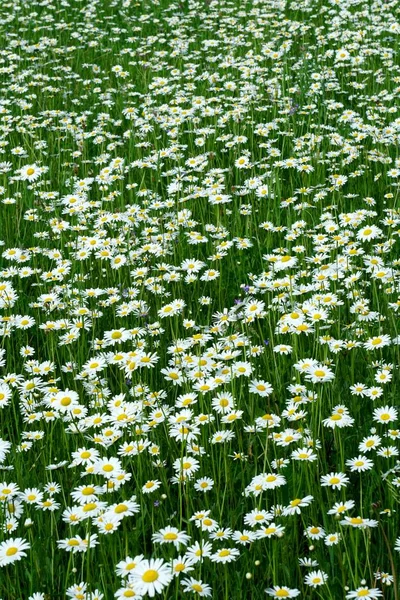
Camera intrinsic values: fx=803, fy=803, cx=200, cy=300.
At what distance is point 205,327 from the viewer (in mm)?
3264

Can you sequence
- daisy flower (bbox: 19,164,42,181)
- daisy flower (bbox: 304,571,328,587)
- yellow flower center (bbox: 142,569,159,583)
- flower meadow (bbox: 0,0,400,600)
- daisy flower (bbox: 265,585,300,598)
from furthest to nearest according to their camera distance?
1. daisy flower (bbox: 19,164,42,181)
2. flower meadow (bbox: 0,0,400,600)
3. daisy flower (bbox: 304,571,328,587)
4. daisy flower (bbox: 265,585,300,598)
5. yellow flower center (bbox: 142,569,159,583)

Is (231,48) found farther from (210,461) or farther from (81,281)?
(210,461)

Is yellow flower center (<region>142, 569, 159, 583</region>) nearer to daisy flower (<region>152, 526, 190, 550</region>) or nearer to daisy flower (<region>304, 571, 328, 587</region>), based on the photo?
daisy flower (<region>152, 526, 190, 550</region>)

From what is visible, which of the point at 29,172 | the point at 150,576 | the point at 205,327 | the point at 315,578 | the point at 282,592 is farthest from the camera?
the point at 29,172

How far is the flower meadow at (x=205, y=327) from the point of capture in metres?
2.21

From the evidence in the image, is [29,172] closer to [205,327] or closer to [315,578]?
[205,327]

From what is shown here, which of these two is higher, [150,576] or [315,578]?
[150,576]

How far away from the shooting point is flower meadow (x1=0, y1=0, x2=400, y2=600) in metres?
2.21

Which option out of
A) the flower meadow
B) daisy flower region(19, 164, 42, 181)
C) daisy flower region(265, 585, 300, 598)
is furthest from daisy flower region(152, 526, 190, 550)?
daisy flower region(19, 164, 42, 181)

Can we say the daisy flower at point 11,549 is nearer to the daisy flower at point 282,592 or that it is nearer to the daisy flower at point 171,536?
the daisy flower at point 171,536

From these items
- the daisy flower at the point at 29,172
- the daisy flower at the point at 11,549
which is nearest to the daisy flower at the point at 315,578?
the daisy flower at the point at 11,549

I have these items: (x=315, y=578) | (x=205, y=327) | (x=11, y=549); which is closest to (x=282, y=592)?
(x=315, y=578)

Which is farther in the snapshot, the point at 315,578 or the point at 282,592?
the point at 315,578

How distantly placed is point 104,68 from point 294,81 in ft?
6.69
